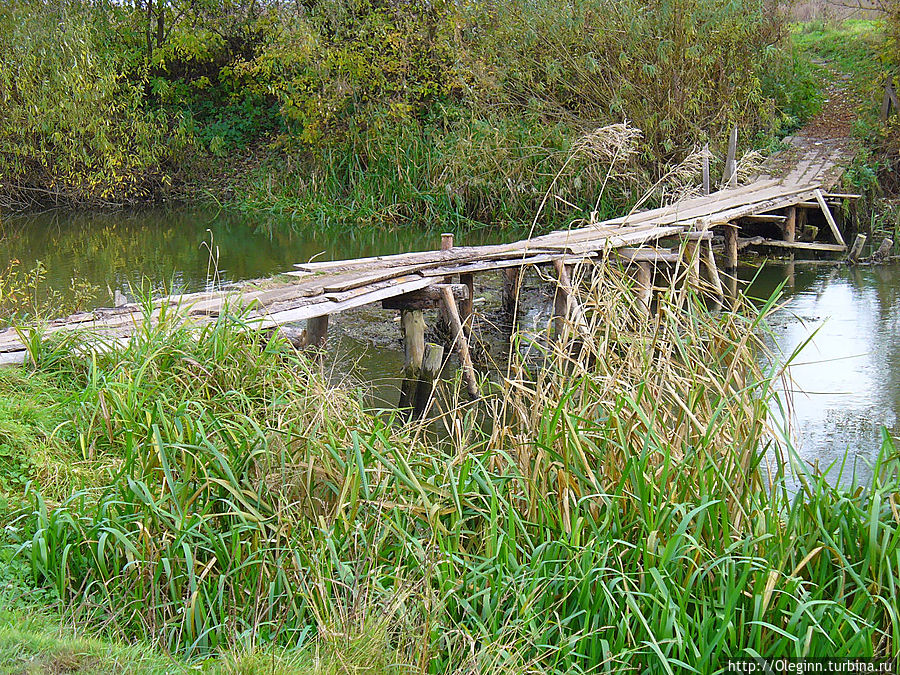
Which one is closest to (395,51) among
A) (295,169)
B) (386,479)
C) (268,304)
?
(295,169)

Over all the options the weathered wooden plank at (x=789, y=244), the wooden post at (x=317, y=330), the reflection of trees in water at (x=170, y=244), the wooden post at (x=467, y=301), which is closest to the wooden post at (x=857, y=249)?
the weathered wooden plank at (x=789, y=244)

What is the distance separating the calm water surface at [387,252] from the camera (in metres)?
6.87

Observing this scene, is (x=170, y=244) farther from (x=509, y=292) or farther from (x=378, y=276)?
(x=378, y=276)

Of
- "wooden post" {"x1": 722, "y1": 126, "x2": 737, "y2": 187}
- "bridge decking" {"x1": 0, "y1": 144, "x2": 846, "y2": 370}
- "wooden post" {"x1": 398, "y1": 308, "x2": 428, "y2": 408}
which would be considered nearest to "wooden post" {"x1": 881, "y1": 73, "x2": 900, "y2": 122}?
"wooden post" {"x1": 722, "y1": 126, "x2": 737, "y2": 187}

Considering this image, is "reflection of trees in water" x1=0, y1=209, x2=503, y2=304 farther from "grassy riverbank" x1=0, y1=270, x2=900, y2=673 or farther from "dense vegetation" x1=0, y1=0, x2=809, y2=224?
"grassy riverbank" x1=0, y1=270, x2=900, y2=673

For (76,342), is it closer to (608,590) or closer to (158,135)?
(608,590)

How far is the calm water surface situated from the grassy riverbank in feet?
2.42

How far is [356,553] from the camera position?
11.7 feet

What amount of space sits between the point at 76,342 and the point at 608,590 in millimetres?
3734

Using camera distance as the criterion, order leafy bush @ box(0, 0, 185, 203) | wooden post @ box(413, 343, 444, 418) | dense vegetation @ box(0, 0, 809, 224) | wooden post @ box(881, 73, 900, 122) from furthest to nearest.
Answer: leafy bush @ box(0, 0, 185, 203) < wooden post @ box(881, 73, 900, 122) < dense vegetation @ box(0, 0, 809, 224) < wooden post @ box(413, 343, 444, 418)

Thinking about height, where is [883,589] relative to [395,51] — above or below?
below

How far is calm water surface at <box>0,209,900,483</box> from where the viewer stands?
271 inches

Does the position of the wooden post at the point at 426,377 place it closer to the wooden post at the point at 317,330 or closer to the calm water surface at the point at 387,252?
the calm water surface at the point at 387,252

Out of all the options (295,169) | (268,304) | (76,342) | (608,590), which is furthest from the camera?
(295,169)
